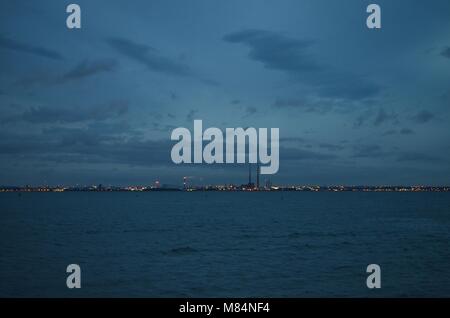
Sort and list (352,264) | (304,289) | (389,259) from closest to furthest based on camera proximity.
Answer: (304,289), (352,264), (389,259)

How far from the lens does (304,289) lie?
87.9ft

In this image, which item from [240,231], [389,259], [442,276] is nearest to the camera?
[442,276]

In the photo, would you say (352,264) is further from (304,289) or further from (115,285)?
(115,285)
